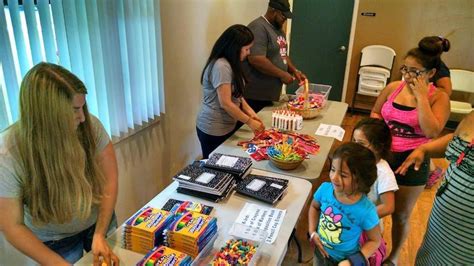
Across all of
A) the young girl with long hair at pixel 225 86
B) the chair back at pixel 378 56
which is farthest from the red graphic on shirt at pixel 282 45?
the chair back at pixel 378 56

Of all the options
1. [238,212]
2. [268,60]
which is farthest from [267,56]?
[238,212]

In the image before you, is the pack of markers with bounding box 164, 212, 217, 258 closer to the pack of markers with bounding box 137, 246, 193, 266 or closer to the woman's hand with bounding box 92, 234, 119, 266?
the pack of markers with bounding box 137, 246, 193, 266

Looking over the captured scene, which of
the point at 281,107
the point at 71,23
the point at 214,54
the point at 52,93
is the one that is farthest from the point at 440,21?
the point at 52,93

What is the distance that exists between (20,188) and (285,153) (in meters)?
1.13

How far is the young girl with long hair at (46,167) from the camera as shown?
3.47 ft

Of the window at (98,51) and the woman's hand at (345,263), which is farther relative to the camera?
the window at (98,51)

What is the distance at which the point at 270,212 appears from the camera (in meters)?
1.39

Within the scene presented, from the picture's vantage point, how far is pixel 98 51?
180cm

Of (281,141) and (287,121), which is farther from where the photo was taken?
(287,121)

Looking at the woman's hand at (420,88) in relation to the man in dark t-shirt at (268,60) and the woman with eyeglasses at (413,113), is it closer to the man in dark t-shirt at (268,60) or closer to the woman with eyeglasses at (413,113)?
the woman with eyeglasses at (413,113)

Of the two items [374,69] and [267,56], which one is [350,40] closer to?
[374,69]

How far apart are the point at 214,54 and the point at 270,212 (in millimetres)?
1047

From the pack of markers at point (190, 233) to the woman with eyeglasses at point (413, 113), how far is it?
1.11 m

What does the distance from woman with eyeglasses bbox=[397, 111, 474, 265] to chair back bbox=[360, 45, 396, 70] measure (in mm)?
3768
